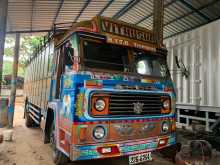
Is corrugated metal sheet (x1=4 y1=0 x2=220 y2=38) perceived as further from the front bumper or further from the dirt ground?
the front bumper

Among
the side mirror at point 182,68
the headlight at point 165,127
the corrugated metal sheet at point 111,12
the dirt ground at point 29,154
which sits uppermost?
the corrugated metal sheet at point 111,12

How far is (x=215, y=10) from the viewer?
8.57 meters

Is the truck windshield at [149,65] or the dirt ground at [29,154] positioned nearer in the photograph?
the truck windshield at [149,65]

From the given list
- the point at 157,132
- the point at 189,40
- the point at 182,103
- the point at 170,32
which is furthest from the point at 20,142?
the point at 170,32

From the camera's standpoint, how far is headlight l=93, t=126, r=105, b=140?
3.38 meters

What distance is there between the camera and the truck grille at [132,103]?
3570mm

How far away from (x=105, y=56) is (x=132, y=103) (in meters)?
0.92

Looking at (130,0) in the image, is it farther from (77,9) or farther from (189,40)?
(189,40)

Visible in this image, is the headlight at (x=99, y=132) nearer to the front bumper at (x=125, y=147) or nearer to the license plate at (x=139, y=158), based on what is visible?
the front bumper at (x=125, y=147)

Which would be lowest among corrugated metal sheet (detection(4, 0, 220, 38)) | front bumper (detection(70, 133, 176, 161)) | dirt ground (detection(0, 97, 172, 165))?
dirt ground (detection(0, 97, 172, 165))

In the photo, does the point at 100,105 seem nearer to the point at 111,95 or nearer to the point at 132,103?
the point at 111,95

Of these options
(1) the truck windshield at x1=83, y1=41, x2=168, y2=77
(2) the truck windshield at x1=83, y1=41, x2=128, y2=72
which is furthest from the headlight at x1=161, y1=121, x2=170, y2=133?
(2) the truck windshield at x1=83, y1=41, x2=128, y2=72

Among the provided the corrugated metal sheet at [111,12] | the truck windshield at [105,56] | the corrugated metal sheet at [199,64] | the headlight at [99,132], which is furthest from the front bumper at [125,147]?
the corrugated metal sheet at [111,12]

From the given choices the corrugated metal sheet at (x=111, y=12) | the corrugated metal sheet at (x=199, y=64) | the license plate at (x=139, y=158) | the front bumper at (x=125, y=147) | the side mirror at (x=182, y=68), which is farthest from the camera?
the corrugated metal sheet at (x=111, y=12)
